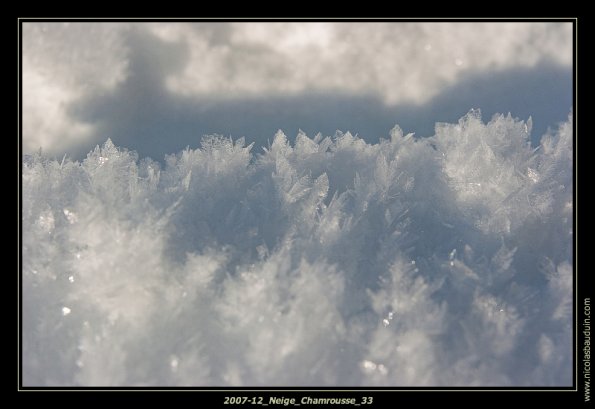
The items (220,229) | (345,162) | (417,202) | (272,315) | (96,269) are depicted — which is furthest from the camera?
(345,162)

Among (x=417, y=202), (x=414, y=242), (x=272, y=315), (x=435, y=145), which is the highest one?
(x=435, y=145)

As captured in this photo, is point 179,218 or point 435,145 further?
point 435,145

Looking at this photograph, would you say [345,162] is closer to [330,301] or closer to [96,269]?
[330,301]

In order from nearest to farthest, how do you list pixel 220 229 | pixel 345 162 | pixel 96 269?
pixel 96 269
pixel 220 229
pixel 345 162

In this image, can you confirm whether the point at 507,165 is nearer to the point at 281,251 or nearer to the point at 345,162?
the point at 345,162

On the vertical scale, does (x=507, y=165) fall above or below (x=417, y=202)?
above

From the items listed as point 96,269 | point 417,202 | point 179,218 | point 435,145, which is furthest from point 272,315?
point 435,145

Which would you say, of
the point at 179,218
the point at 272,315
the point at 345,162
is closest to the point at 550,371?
the point at 272,315
